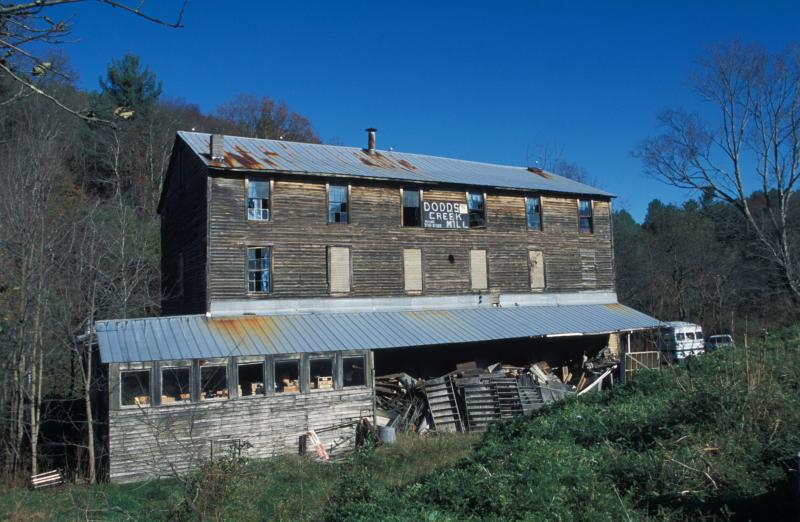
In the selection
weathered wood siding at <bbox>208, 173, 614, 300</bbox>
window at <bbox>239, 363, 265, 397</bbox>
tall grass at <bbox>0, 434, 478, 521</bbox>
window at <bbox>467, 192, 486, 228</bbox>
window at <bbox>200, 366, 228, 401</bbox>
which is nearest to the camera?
tall grass at <bbox>0, 434, 478, 521</bbox>

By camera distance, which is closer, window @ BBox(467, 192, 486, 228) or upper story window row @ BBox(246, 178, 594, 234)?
upper story window row @ BBox(246, 178, 594, 234)

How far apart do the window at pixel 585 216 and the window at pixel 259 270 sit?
48.9 feet

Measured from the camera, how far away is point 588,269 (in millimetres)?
28188

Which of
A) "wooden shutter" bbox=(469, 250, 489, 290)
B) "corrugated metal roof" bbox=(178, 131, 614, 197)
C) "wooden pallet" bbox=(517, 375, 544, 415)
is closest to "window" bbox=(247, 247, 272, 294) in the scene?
"corrugated metal roof" bbox=(178, 131, 614, 197)

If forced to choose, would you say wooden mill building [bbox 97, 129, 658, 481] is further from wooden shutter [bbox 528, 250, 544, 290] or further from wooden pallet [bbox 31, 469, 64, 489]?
wooden pallet [bbox 31, 469, 64, 489]

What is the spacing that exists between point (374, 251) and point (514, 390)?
719 cm

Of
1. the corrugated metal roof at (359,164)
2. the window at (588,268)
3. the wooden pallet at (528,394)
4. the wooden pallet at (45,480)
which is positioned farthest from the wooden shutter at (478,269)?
the wooden pallet at (45,480)

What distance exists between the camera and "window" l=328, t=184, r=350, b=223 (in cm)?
2261

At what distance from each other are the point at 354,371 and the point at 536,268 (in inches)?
428

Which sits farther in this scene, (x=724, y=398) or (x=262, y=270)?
(x=262, y=270)

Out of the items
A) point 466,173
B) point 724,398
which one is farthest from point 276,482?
point 466,173

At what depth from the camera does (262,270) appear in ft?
69.1

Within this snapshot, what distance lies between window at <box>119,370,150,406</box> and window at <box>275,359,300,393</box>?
362cm

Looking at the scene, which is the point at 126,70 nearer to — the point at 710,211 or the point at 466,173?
the point at 466,173
